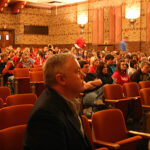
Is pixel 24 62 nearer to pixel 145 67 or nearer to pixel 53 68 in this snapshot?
pixel 145 67

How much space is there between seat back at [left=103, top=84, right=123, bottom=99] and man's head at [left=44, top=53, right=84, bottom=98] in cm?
329

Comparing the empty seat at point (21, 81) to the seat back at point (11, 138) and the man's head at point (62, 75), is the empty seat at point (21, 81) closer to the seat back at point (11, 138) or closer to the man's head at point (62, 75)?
the seat back at point (11, 138)

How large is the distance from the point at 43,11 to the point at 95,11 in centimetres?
534

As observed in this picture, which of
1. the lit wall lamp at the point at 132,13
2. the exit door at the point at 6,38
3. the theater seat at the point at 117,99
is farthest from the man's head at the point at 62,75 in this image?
the exit door at the point at 6,38

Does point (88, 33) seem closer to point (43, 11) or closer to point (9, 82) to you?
point (43, 11)

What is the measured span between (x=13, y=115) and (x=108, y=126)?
3.54ft

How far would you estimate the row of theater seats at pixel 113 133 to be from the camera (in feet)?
8.95

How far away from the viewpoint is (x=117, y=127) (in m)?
3.00

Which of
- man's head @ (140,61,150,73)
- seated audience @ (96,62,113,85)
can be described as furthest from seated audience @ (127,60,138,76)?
seated audience @ (96,62,113,85)

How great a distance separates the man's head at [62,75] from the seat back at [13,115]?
55.5 inches

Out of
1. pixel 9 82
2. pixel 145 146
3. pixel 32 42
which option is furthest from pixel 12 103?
pixel 32 42

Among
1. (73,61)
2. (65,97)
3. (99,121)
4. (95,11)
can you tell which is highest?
(95,11)

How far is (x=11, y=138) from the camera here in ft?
7.36

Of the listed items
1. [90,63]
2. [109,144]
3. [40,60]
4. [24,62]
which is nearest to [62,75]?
[109,144]
